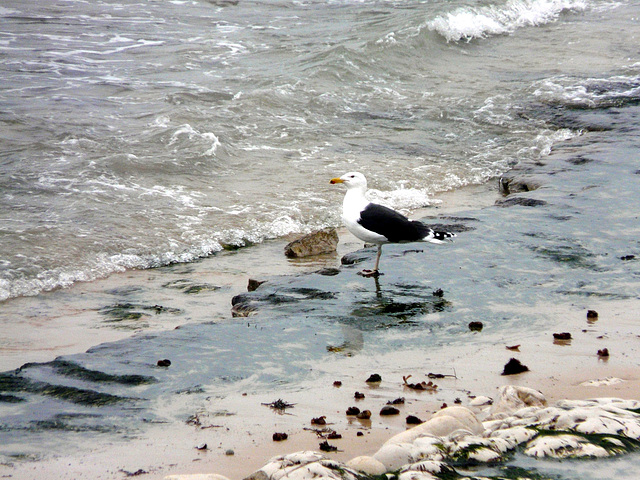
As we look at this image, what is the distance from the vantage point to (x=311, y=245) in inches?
323

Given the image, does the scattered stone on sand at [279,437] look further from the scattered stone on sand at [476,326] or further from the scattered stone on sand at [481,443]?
the scattered stone on sand at [476,326]

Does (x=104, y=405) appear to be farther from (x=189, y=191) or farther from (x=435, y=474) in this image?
(x=189, y=191)

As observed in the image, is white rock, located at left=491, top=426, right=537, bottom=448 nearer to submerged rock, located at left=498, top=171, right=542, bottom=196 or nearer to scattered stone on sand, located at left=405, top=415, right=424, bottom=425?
scattered stone on sand, located at left=405, top=415, right=424, bottom=425

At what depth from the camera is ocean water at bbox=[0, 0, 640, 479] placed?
16.1 ft

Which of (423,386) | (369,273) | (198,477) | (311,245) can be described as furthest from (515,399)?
(311,245)

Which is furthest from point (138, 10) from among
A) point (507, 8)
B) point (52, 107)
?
point (507, 8)

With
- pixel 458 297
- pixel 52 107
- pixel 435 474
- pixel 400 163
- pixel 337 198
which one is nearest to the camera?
pixel 435 474

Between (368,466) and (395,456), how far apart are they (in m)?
0.16

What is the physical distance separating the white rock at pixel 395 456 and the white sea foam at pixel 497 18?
60.9ft

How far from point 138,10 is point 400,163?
13.9m

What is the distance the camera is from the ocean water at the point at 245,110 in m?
9.12

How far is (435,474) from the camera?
3.11 m

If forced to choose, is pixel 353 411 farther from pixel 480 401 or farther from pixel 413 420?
pixel 480 401

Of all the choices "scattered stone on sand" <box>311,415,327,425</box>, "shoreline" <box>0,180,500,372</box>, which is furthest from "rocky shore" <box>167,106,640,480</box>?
"shoreline" <box>0,180,500,372</box>
